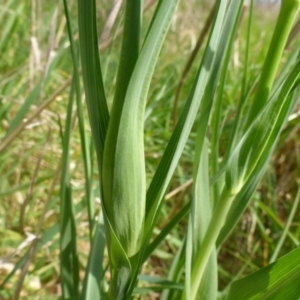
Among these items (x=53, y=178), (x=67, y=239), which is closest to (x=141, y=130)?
(x=67, y=239)

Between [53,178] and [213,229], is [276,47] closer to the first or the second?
[213,229]

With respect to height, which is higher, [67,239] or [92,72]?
[92,72]

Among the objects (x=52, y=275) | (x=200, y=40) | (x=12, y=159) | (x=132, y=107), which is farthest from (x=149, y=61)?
(x=12, y=159)

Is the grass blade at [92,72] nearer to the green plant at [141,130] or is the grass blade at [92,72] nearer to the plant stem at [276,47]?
the green plant at [141,130]

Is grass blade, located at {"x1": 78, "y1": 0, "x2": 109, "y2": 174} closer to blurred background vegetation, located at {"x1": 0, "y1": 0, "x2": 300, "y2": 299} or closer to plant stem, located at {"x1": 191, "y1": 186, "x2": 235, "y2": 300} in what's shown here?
plant stem, located at {"x1": 191, "y1": 186, "x2": 235, "y2": 300}

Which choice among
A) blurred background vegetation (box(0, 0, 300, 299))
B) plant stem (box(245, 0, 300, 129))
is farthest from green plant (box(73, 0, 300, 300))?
blurred background vegetation (box(0, 0, 300, 299))

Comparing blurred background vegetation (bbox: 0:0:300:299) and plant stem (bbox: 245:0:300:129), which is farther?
blurred background vegetation (bbox: 0:0:300:299)

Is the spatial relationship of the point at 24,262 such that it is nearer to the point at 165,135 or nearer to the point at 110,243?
the point at 110,243

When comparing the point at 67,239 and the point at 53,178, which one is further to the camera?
the point at 53,178
